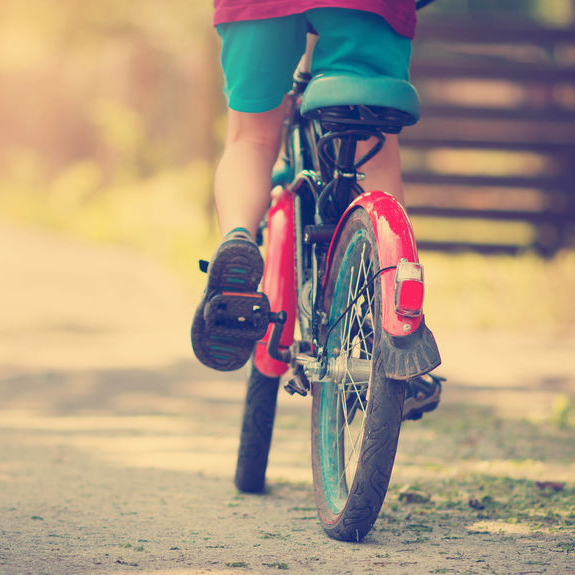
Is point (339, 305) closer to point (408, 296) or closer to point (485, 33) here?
point (408, 296)

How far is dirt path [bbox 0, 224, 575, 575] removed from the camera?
7.32 ft

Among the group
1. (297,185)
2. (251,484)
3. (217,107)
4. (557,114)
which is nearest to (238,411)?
(251,484)

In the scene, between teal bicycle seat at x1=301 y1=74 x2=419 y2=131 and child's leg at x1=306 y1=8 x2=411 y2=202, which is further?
child's leg at x1=306 y1=8 x2=411 y2=202

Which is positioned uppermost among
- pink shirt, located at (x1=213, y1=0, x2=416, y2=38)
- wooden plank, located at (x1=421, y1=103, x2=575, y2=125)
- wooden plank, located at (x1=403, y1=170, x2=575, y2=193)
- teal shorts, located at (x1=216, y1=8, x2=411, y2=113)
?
wooden plank, located at (x1=421, y1=103, x2=575, y2=125)

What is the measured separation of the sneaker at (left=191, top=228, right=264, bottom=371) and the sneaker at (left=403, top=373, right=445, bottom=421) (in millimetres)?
427

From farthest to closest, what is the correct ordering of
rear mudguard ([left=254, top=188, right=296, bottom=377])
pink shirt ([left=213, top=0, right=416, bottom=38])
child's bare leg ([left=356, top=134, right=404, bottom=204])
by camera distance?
rear mudguard ([left=254, top=188, right=296, bottom=377])
child's bare leg ([left=356, top=134, right=404, bottom=204])
pink shirt ([left=213, top=0, right=416, bottom=38])

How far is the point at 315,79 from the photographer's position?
2480 millimetres

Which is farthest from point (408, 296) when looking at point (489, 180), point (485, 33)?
point (485, 33)

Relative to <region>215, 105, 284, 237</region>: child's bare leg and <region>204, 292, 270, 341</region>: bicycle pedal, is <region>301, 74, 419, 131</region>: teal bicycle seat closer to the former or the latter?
<region>215, 105, 284, 237</region>: child's bare leg

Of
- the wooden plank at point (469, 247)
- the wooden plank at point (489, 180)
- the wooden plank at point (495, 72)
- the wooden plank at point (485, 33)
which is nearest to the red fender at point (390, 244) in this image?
the wooden plank at point (469, 247)

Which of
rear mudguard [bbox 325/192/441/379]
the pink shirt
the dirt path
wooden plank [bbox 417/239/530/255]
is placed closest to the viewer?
rear mudguard [bbox 325/192/441/379]

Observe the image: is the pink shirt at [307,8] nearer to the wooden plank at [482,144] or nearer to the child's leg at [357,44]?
the child's leg at [357,44]

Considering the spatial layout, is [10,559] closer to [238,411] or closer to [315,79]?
[315,79]

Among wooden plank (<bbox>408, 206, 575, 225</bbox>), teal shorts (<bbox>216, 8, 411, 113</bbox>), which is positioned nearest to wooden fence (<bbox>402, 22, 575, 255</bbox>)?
wooden plank (<bbox>408, 206, 575, 225</bbox>)
